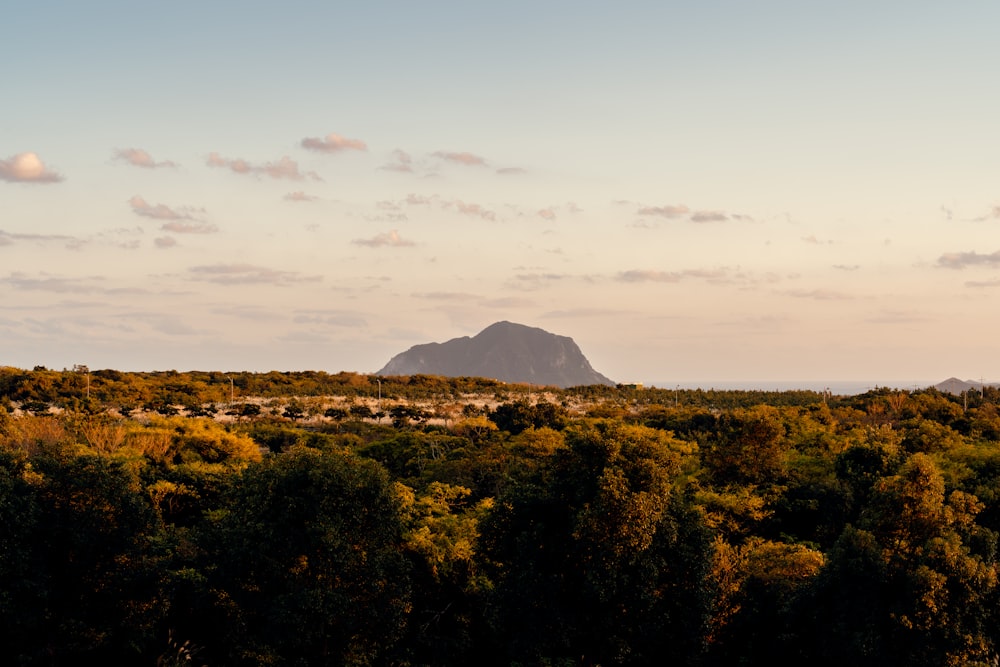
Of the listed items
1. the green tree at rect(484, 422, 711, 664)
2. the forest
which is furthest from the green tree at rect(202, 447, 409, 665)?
the green tree at rect(484, 422, 711, 664)

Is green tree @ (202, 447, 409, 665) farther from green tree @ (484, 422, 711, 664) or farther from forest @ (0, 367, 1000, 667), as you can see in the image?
green tree @ (484, 422, 711, 664)

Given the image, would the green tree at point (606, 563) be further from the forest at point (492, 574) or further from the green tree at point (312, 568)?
the green tree at point (312, 568)

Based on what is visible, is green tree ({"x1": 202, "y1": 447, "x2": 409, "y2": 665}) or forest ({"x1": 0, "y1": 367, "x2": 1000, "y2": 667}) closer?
forest ({"x1": 0, "y1": 367, "x2": 1000, "y2": 667})

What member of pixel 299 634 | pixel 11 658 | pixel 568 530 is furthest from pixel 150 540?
pixel 568 530

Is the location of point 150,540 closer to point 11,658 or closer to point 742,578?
point 11,658

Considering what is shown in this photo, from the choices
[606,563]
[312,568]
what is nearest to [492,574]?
[606,563]

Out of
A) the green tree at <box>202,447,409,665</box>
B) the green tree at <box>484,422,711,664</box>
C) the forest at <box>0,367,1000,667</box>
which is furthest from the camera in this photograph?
the green tree at <box>202,447,409,665</box>

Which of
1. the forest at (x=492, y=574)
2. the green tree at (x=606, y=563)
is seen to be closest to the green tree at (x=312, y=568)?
the forest at (x=492, y=574)

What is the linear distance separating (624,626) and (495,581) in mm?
5045

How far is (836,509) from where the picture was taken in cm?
3728

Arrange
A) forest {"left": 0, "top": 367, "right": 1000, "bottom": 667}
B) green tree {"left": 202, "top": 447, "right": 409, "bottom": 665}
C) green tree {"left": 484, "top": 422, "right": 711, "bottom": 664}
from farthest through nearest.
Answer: green tree {"left": 202, "top": 447, "right": 409, "bottom": 665} → green tree {"left": 484, "top": 422, "right": 711, "bottom": 664} → forest {"left": 0, "top": 367, "right": 1000, "bottom": 667}

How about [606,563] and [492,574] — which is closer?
[606,563]

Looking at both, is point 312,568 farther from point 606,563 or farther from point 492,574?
point 606,563

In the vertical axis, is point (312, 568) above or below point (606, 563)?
below
